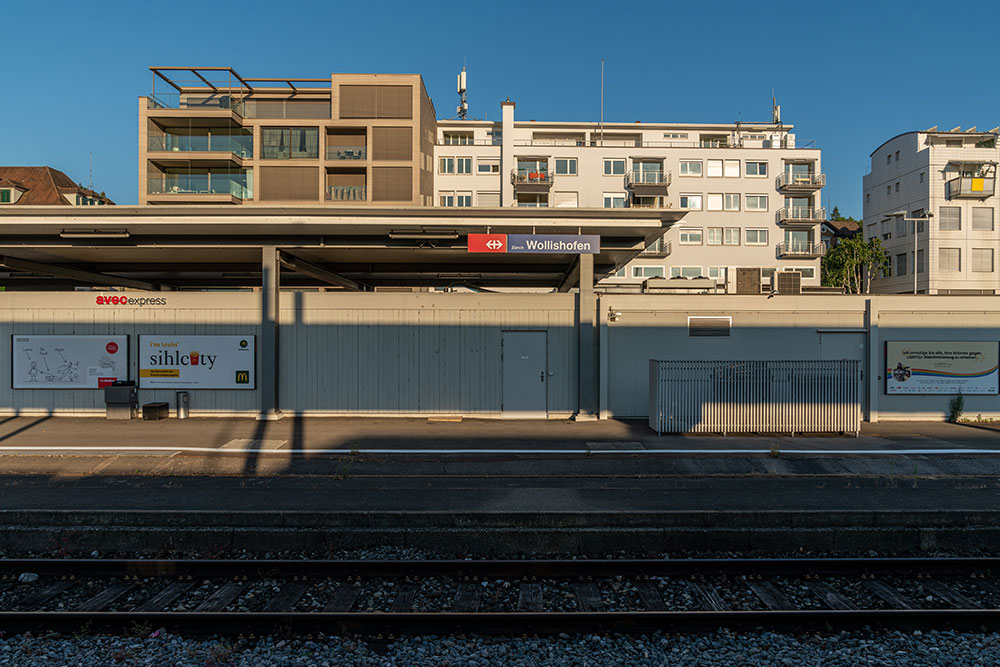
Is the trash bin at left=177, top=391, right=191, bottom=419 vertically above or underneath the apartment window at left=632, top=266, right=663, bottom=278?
underneath

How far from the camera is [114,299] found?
15125mm

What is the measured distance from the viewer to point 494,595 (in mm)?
5910

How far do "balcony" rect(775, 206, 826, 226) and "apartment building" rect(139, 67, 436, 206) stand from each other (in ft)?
94.8

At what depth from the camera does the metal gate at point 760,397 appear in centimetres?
1262

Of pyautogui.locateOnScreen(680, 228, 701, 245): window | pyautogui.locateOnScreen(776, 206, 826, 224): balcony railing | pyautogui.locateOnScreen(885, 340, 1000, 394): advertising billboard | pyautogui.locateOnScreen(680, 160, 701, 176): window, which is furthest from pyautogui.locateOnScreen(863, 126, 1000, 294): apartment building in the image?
pyautogui.locateOnScreen(885, 340, 1000, 394): advertising billboard

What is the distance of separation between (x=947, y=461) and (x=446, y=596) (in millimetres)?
9794

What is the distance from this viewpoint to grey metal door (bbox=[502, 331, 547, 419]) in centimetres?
1497

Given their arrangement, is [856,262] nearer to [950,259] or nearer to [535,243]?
[950,259]

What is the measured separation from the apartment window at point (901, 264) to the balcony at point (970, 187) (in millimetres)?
5686

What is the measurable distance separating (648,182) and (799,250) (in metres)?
13.7

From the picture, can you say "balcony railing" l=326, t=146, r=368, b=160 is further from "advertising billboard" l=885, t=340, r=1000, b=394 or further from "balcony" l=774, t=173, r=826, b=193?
"advertising billboard" l=885, t=340, r=1000, b=394

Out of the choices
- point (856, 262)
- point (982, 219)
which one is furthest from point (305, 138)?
point (982, 219)

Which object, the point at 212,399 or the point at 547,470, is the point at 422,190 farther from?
the point at 547,470

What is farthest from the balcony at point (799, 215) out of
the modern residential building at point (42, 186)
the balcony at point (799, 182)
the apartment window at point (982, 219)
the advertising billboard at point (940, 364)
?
the modern residential building at point (42, 186)
